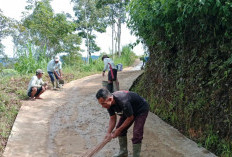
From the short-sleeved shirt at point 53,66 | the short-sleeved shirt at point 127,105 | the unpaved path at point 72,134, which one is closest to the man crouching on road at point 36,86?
the unpaved path at point 72,134

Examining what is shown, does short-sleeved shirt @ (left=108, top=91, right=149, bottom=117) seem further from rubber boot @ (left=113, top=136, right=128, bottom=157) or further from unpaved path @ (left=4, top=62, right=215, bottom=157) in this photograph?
unpaved path @ (left=4, top=62, right=215, bottom=157)

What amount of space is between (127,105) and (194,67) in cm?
217

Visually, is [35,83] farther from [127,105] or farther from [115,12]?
[115,12]

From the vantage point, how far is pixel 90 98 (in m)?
7.18

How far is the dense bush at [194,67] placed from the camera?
3422mm

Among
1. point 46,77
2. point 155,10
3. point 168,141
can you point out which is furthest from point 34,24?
point 168,141

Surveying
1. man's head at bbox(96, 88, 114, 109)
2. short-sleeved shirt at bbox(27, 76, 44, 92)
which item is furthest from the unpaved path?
man's head at bbox(96, 88, 114, 109)

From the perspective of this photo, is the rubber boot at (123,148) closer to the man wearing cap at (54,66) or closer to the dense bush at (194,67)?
the dense bush at (194,67)

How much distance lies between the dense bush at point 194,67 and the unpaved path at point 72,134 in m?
0.35

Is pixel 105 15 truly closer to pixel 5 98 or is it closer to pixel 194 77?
pixel 5 98

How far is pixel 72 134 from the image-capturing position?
4.46m

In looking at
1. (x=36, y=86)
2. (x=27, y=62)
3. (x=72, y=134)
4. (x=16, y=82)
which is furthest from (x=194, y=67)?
(x=27, y=62)

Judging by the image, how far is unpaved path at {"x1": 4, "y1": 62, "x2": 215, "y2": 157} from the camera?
12.1 feet

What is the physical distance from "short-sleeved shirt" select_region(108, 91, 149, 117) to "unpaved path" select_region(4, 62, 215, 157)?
3.05ft
